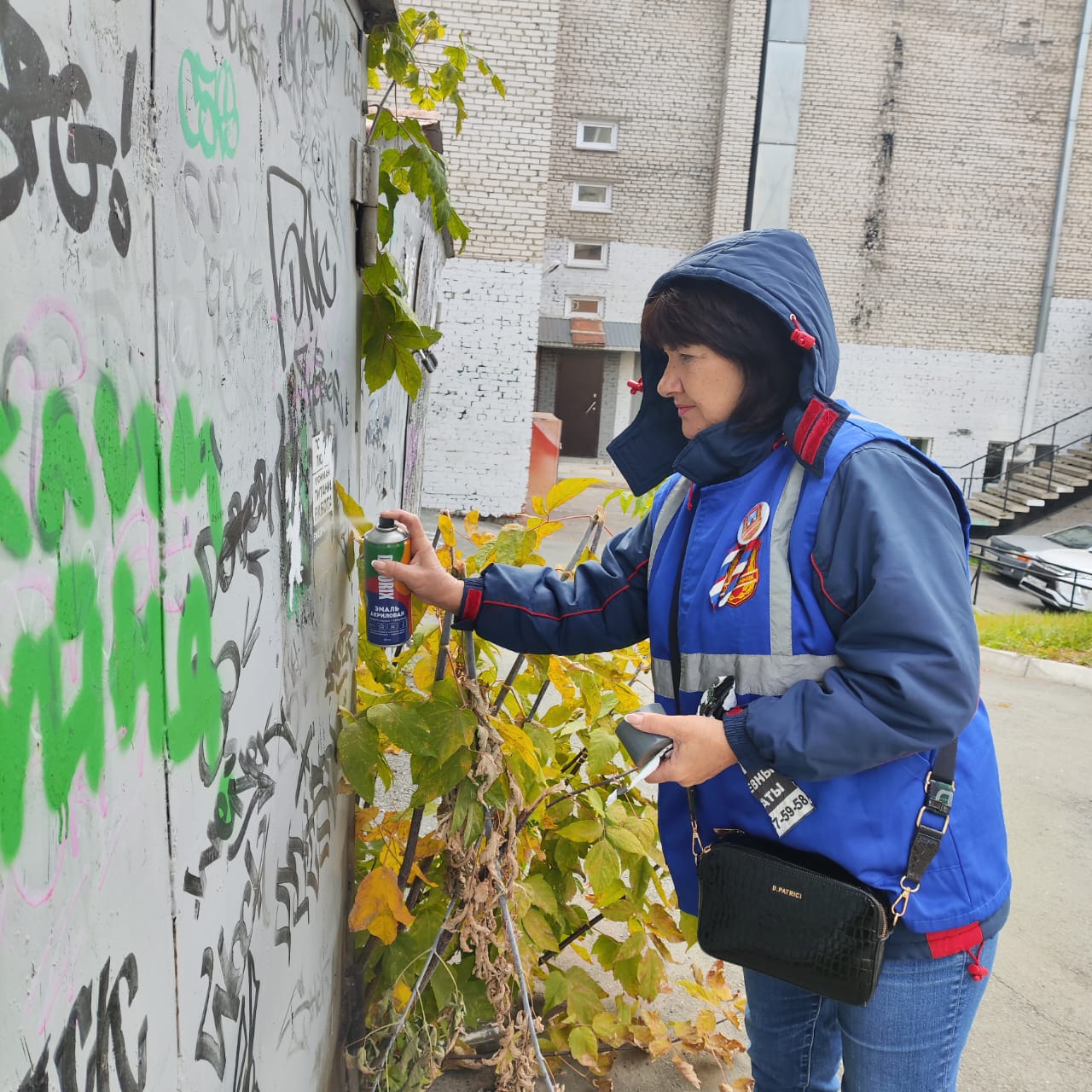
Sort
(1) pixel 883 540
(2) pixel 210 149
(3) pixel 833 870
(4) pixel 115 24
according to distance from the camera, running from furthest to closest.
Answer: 1. (3) pixel 833 870
2. (1) pixel 883 540
3. (2) pixel 210 149
4. (4) pixel 115 24

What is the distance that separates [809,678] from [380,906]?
1.06 metres

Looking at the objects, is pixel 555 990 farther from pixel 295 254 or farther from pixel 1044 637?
pixel 1044 637

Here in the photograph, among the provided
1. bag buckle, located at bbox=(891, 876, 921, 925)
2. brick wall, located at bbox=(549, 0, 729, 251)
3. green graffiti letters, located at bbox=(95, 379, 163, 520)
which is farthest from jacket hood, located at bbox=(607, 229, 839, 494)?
brick wall, located at bbox=(549, 0, 729, 251)

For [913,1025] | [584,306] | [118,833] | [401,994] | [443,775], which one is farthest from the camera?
[584,306]

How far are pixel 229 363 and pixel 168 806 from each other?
1.81 ft

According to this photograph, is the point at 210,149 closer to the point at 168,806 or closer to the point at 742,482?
the point at 168,806

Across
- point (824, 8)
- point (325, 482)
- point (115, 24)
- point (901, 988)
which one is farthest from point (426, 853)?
point (824, 8)

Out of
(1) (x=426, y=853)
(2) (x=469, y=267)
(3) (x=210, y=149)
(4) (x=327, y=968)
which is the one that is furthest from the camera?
(2) (x=469, y=267)

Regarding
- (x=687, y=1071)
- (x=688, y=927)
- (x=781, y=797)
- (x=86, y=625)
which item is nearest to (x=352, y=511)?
(x=781, y=797)

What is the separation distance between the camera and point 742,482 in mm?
1757

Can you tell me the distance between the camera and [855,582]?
5.07 ft

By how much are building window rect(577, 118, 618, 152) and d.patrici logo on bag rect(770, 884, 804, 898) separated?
2031 cm

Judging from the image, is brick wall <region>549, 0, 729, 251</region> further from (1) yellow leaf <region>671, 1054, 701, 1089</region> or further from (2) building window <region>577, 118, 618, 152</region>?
(1) yellow leaf <region>671, 1054, 701, 1089</region>

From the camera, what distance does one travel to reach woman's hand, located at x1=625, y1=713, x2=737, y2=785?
159cm
